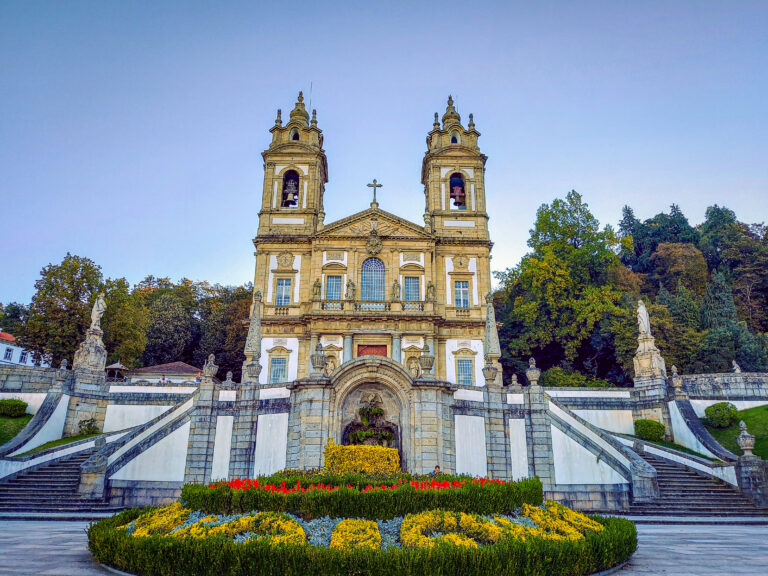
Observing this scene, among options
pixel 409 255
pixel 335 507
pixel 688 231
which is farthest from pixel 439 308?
pixel 688 231

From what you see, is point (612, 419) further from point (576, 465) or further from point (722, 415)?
point (576, 465)

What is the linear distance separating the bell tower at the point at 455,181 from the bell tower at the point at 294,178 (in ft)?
22.4

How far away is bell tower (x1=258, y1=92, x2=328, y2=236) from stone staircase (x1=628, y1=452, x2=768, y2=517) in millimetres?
21515

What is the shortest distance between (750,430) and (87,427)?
25056mm

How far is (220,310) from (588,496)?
34.1m

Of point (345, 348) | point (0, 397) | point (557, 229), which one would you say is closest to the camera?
point (0, 397)

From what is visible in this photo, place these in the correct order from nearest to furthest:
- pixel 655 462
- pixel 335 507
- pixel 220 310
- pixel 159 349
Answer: pixel 335 507
pixel 655 462
pixel 159 349
pixel 220 310

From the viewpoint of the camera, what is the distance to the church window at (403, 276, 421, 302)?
100 feet

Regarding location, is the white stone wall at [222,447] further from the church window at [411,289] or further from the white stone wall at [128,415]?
the church window at [411,289]

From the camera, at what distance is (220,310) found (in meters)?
44.2

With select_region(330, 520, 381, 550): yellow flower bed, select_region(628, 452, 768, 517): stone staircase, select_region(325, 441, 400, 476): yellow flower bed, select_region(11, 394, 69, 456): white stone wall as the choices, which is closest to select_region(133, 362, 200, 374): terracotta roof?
select_region(11, 394, 69, 456): white stone wall

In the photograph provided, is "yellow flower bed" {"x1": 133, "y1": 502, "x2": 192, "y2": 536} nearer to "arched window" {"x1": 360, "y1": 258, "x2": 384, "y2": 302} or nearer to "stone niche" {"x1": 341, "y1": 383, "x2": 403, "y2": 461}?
"stone niche" {"x1": 341, "y1": 383, "x2": 403, "y2": 461}

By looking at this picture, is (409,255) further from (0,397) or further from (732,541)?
(732,541)

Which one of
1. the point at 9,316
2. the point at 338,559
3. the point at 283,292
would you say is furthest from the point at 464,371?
the point at 9,316
